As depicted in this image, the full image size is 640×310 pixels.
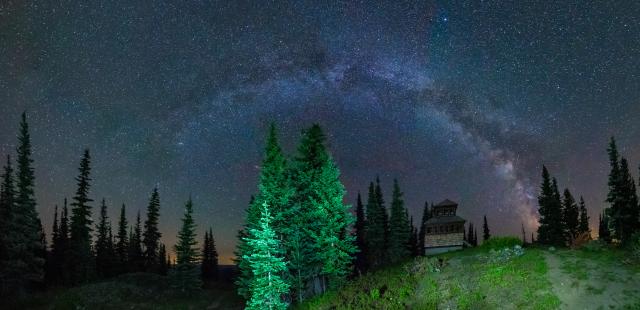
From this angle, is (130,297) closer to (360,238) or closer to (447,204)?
(447,204)

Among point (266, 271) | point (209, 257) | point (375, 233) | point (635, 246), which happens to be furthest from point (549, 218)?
point (209, 257)

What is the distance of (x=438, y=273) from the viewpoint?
32.8 metres

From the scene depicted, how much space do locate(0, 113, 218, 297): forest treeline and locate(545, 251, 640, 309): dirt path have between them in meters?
45.7

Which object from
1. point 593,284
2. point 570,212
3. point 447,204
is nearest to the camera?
point 593,284

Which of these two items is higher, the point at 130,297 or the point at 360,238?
the point at 360,238

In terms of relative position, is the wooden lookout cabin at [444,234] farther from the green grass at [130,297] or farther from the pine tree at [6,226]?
the pine tree at [6,226]

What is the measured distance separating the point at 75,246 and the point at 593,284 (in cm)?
6529

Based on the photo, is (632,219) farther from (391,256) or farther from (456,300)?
(456,300)

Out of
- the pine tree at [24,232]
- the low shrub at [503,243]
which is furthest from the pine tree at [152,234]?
the low shrub at [503,243]

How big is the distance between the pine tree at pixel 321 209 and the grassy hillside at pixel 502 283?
8.05 ft

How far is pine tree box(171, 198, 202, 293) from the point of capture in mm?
60281

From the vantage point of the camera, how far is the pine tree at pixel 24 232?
49.9 m

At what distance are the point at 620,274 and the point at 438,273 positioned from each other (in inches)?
428

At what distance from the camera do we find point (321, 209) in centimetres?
3681
